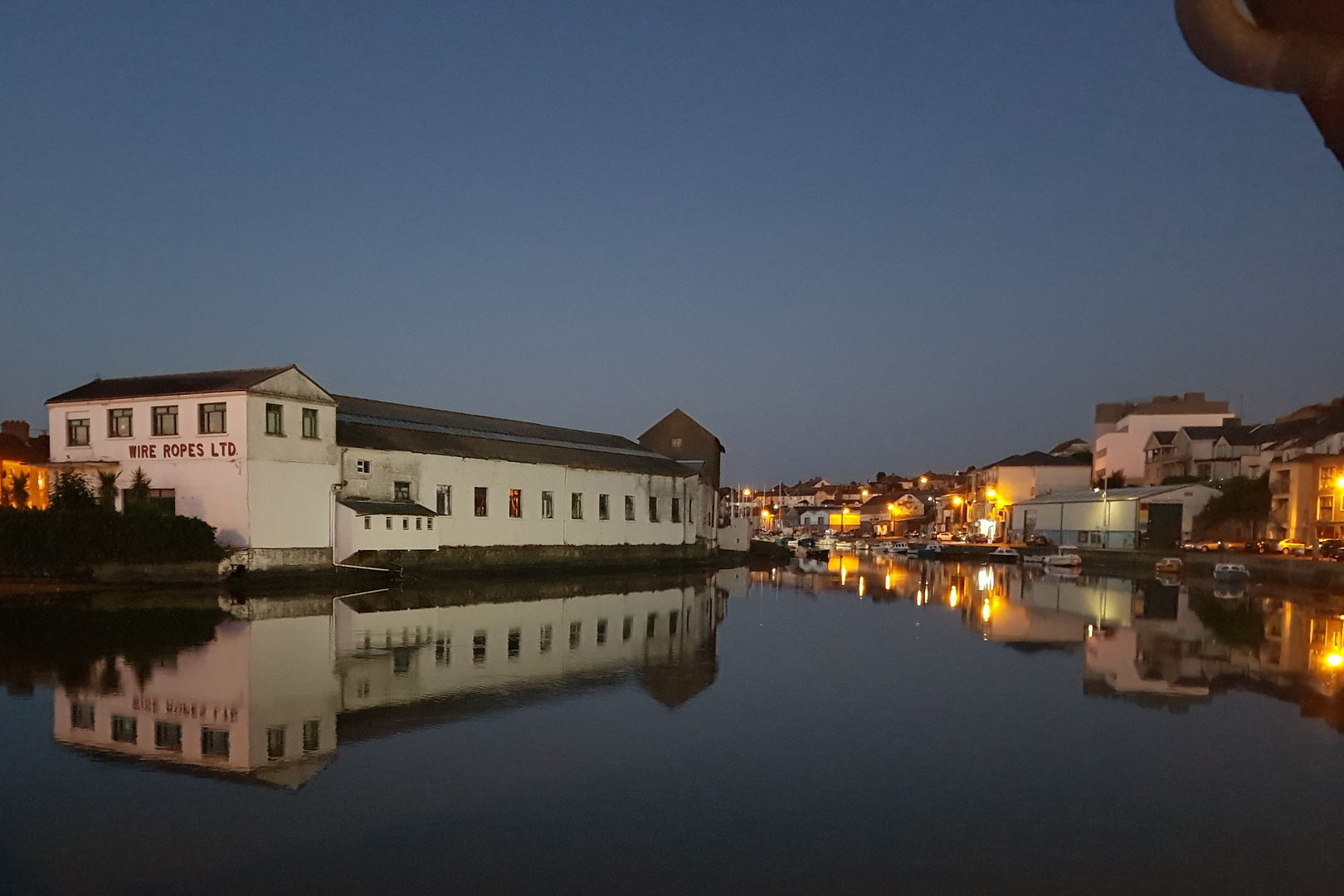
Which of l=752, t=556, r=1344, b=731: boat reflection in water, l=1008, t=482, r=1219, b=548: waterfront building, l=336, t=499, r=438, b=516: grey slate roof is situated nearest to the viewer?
l=752, t=556, r=1344, b=731: boat reflection in water

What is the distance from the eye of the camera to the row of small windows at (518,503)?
3722cm

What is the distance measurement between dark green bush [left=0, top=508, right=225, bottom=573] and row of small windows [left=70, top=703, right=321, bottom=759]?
1826 cm

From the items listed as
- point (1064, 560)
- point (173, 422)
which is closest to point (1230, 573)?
point (1064, 560)

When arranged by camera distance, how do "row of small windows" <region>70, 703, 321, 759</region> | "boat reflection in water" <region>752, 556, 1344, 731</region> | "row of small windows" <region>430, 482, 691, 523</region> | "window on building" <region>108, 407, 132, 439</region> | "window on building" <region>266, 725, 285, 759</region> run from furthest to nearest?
"row of small windows" <region>430, 482, 691, 523</region> → "window on building" <region>108, 407, 132, 439</region> → "boat reflection in water" <region>752, 556, 1344, 731</region> → "row of small windows" <region>70, 703, 321, 759</region> → "window on building" <region>266, 725, 285, 759</region>

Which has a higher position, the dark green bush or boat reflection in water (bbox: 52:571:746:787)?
the dark green bush

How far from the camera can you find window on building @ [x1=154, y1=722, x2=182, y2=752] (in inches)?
414

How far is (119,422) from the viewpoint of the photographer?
3269 cm

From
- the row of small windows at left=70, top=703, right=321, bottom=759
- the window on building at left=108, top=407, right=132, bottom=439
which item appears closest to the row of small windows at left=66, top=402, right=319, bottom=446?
the window on building at left=108, top=407, right=132, bottom=439

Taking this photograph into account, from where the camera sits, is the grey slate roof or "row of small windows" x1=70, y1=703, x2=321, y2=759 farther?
the grey slate roof

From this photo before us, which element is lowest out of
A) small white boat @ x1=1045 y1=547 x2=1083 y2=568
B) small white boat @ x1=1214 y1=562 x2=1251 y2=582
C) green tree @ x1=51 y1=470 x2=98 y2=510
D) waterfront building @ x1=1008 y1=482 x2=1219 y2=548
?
small white boat @ x1=1045 y1=547 x2=1083 y2=568

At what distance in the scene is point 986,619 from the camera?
26562 millimetres

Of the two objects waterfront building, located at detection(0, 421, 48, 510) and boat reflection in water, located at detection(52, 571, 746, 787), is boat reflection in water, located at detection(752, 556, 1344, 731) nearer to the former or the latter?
boat reflection in water, located at detection(52, 571, 746, 787)

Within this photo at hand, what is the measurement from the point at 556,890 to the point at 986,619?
21.9 metres

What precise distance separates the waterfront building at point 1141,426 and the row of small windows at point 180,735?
3128 inches
